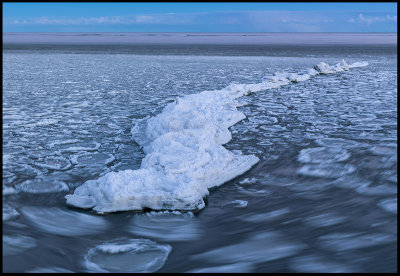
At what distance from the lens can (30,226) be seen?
3721mm

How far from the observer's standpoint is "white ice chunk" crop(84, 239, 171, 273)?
301 cm

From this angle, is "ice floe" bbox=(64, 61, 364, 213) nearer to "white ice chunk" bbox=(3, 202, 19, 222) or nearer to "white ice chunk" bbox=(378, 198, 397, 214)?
"white ice chunk" bbox=(3, 202, 19, 222)

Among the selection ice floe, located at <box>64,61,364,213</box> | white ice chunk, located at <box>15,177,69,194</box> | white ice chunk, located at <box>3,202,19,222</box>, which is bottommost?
white ice chunk, located at <box>3,202,19,222</box>

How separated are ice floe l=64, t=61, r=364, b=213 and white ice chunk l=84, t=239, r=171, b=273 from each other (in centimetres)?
63

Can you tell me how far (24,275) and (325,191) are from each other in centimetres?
313

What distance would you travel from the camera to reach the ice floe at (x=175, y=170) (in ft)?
13.2

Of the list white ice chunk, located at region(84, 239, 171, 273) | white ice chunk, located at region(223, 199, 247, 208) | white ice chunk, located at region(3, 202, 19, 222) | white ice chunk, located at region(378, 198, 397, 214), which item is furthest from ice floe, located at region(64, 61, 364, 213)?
white ice chunk, located at region(378, 198, 397, 214)

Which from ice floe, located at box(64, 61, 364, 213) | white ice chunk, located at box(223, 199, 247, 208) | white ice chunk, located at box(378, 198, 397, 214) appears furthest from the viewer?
white ice chunk, located at box(223, 199, 247, 208)

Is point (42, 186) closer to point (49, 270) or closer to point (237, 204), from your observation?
point (49, 270)

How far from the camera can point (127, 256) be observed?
3.19 metres

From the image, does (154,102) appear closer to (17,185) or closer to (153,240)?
(17,185)

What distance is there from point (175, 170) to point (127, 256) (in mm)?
1701

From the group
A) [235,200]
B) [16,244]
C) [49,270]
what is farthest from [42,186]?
[235,200]

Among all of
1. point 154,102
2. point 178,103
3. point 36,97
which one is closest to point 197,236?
point 178,103
